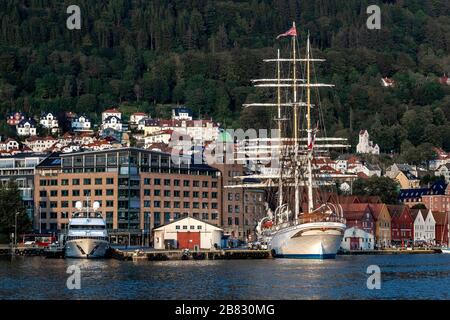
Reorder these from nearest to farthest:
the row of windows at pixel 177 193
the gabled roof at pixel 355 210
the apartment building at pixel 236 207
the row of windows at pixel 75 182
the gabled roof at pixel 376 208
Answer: the row of windows at pixel 75 182, the row of windows at pixel 177 193, the apartment building at pixel 236 207, the gabled roof at pixel 355 210, the gabled roof at pixel 376 208

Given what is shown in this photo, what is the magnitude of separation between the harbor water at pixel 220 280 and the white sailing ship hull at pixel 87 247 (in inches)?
257

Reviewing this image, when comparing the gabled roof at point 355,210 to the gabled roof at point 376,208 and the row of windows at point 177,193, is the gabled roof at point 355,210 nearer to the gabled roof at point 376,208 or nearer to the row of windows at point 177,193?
the gabled roof at point 376,208

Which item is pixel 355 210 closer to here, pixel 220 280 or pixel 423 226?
pixel 423 226

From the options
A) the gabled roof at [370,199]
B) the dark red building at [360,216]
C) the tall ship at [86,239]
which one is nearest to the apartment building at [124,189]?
the dark red building at [360,216]

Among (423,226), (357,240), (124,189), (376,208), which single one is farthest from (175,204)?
(423,226)

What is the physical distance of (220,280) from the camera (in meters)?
87.1

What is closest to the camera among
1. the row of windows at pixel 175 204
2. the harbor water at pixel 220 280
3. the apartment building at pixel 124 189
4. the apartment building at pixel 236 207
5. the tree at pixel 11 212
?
the harbor water at pixel 220 280

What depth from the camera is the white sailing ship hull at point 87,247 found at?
124812mm

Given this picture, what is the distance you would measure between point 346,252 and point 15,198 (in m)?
43.9

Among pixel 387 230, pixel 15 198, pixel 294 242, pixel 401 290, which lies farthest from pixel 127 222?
pixel 401 290

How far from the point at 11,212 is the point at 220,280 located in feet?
228

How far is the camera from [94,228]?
417 feet
